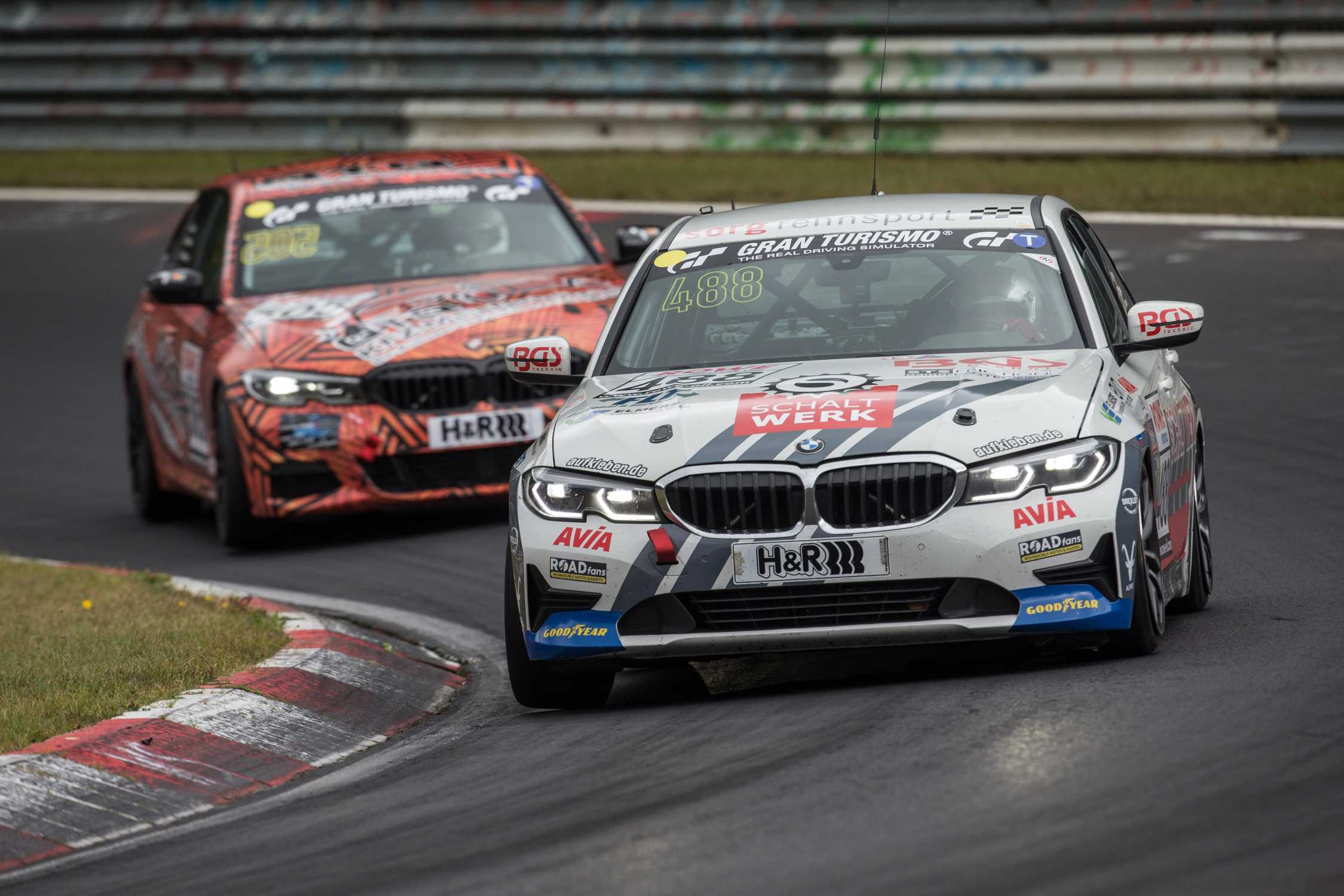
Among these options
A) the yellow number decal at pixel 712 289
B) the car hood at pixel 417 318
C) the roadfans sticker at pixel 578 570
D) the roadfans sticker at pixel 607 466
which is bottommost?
the car hood at pixel 417 318

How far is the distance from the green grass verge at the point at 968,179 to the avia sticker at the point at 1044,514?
10353 mm

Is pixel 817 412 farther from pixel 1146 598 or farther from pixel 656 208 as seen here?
pixel 656 208

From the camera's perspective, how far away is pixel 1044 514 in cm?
644

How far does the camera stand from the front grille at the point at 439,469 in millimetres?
10914

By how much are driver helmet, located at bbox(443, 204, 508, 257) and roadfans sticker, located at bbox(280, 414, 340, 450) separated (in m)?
1.57

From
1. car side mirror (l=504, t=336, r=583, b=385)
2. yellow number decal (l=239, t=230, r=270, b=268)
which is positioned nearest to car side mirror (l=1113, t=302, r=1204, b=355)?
car side mirror (l=504, t=336, r=583, b=385)

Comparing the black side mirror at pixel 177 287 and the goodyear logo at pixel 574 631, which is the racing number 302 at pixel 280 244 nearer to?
the black side mirror at pixel 177 287

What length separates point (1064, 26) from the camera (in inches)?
716

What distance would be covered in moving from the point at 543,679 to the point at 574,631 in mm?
248

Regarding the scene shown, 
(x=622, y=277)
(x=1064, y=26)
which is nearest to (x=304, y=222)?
(x=622, y=277)

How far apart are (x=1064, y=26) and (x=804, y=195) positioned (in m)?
2.38

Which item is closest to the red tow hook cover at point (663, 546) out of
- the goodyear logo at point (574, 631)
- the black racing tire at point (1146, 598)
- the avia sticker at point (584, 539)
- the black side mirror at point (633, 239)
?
the avia sticker at point (584, 539)

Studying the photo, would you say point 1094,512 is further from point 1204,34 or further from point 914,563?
point 1204,34

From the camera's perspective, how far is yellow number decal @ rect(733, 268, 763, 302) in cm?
771
